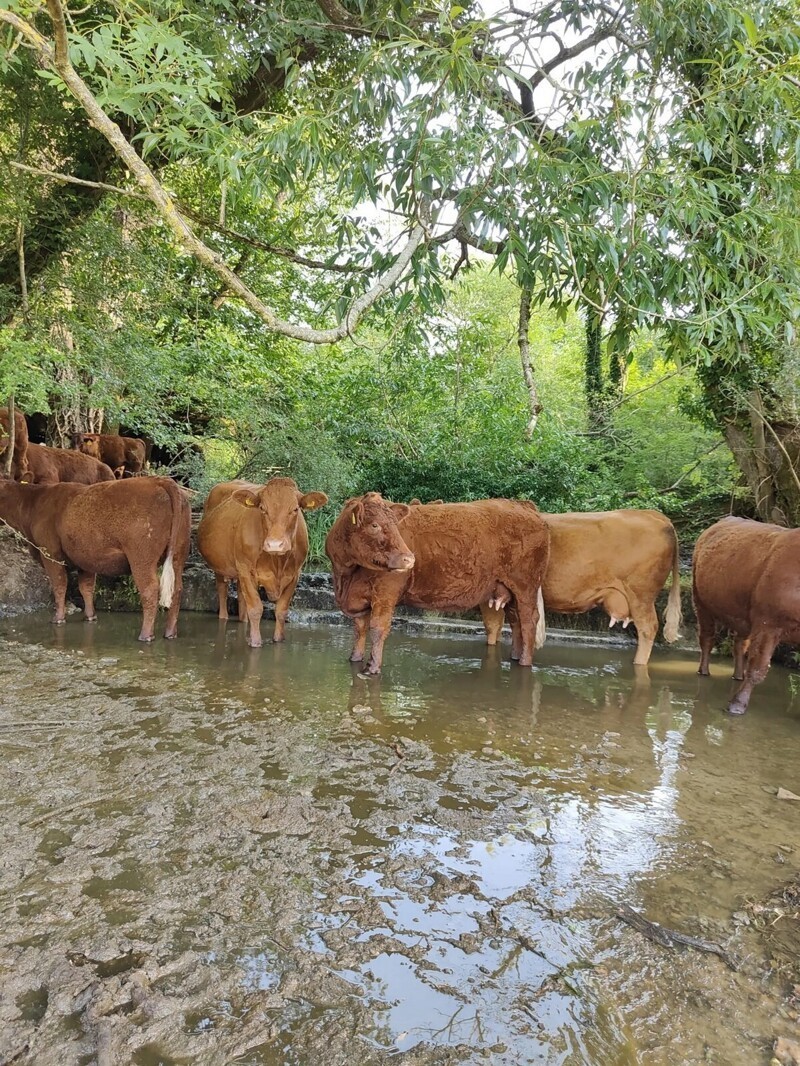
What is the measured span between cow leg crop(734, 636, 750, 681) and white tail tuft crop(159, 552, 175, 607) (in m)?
6.22

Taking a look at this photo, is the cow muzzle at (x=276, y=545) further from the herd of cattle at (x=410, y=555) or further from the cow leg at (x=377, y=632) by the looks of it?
the cow leg at (x=377, y=632)

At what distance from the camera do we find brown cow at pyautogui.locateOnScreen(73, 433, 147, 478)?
39.4ft

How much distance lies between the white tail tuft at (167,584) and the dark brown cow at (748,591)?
19.2ft

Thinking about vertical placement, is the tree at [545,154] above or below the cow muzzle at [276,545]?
above

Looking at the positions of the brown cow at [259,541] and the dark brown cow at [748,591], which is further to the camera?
the brown cow at [259,541]

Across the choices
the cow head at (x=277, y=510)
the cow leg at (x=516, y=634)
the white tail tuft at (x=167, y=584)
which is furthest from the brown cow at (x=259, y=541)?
the cow leg at (x=516, y=634)

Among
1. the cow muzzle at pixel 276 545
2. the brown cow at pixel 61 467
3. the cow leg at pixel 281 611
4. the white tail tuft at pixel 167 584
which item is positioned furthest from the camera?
the brown cow at pixel 61 467

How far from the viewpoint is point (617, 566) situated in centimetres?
771

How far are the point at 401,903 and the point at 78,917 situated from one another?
3.81 ft

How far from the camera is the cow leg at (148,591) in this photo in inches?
302

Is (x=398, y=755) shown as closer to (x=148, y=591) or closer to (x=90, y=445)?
(x=148, y=591)

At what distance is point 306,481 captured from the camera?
468 inches

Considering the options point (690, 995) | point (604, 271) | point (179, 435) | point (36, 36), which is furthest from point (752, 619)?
point (179, 435)

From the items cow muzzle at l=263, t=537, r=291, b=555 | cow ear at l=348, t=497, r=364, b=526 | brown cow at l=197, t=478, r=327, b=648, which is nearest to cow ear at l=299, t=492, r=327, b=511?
brown cow at l=197, t=478, r=327, b=648
